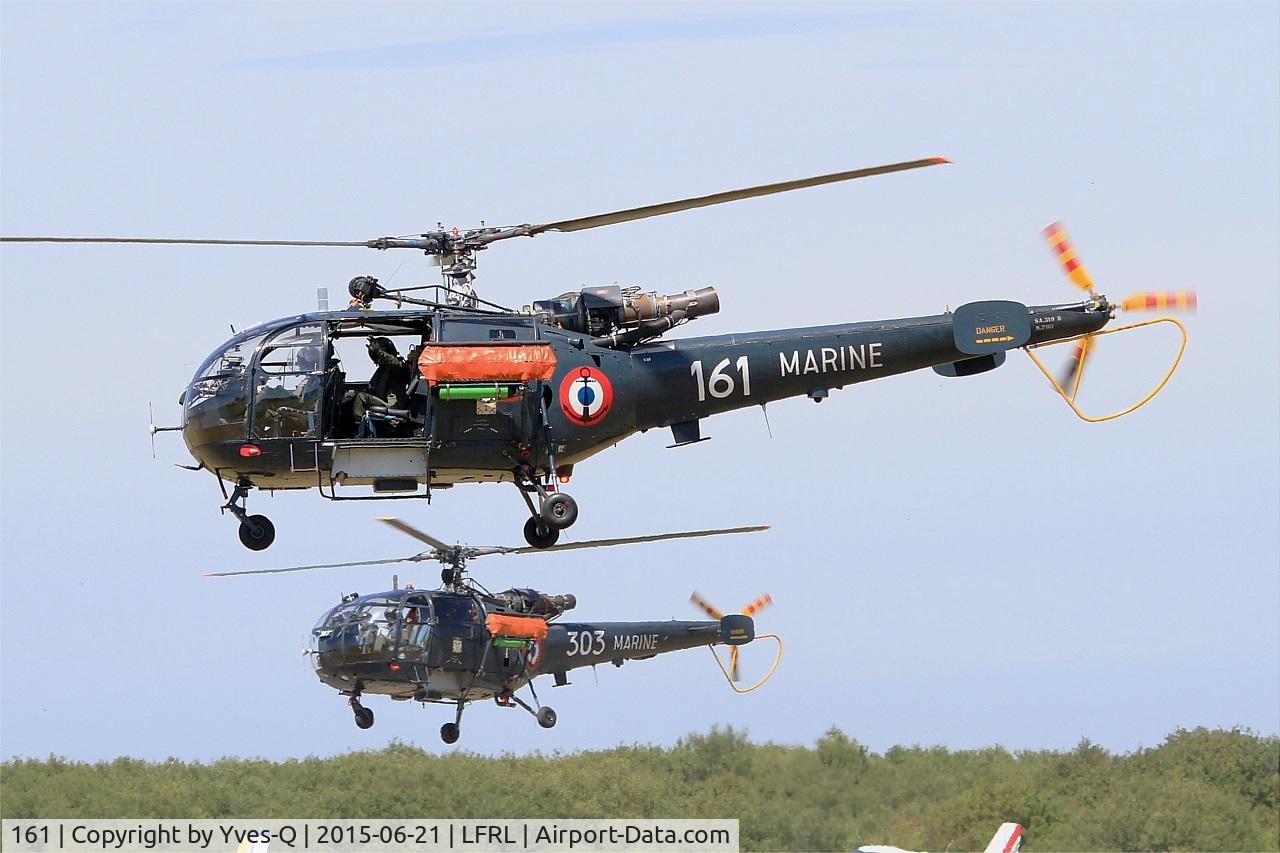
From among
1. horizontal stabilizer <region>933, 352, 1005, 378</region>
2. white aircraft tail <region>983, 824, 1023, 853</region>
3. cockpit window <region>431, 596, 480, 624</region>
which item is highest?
horizontal stabilizer <region>933, 352, 1005, 378</region>

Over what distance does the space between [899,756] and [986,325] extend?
116 ft

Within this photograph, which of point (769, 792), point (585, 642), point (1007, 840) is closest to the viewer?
point (585, 642)

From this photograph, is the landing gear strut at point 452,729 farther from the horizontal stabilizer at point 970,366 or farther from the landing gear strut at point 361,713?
the horizontal stabilizer at point 970,366

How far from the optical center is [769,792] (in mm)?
55969

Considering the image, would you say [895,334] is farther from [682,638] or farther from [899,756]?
[899,756]

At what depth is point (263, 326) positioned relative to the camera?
2284 centimetres

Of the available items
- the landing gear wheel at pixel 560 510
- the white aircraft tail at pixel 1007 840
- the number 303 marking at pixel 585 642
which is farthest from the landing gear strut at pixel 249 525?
the white aircraft tail at pixel 1007 840

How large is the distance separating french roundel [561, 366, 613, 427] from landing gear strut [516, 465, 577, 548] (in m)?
0.79

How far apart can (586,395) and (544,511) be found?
1.33 meters

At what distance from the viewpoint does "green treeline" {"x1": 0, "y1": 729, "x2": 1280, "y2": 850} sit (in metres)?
55.3

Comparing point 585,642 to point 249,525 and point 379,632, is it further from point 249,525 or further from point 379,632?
point 249,525

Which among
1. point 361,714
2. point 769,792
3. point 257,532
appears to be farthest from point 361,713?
point 769,792

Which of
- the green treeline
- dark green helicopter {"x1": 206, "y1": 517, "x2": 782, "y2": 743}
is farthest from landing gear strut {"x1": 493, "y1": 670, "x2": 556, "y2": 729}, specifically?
the green treeline

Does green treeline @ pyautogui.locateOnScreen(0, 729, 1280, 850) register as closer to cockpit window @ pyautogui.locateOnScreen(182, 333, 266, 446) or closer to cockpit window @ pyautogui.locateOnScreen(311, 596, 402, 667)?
cockpit window @ pyautogui.locateOnScreen(311, 596, 402, 667)
